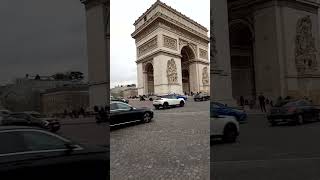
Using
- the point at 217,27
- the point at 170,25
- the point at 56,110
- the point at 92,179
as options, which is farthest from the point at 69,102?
the point at 217,27

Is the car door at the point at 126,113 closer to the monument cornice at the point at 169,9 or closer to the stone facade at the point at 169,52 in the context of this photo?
the stone facade at the point at 169,52

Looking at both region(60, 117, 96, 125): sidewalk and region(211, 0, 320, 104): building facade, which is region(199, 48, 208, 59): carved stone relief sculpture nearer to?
region(211, 0, 320, 104): building facade

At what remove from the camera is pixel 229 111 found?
14.2ft

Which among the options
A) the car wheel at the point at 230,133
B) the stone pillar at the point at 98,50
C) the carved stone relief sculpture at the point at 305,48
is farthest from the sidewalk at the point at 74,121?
the carved stone relief sculpture at the point at 305,48

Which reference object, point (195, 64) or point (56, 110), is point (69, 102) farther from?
point (195, 64)

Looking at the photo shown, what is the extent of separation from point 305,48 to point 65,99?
288 centimetres

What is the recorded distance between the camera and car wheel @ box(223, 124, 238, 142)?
14.3 ft

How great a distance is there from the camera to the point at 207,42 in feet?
12.0

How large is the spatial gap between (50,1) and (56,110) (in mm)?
979

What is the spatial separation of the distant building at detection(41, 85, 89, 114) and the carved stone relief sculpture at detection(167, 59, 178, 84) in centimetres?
75

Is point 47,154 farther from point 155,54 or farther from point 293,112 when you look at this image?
point 293,112

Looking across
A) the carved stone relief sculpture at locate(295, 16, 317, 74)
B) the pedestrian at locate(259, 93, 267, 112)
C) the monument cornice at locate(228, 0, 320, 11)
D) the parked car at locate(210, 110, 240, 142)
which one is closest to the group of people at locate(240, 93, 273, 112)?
the pedestrian at locate(259, 93, 267, 112)

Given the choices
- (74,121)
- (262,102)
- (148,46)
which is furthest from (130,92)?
(262,102)

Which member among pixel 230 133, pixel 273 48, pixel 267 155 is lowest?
pixel 267 155
